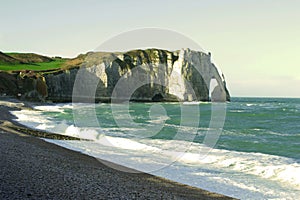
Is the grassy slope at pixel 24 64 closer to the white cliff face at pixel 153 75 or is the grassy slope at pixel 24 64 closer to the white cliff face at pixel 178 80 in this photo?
the white cliff face at pixel 153 75

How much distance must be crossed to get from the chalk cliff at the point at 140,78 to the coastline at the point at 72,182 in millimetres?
70139

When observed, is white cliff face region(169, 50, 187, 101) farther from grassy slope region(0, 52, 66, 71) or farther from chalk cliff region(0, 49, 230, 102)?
grassy slope region(0, 52, 66, 71)

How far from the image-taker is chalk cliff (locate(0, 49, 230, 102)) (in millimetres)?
87188

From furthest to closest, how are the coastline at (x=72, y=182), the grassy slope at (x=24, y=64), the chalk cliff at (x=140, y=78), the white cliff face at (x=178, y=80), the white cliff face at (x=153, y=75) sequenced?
1. the white cliff face at (x=178, y=80)
2. the white cliff face at (x=153, y=75)
3. the grassy slope at (x=24, y=64)
4. the chalk cliff at (x=140, y=78)
5. the coastline at (x=72, y=182)

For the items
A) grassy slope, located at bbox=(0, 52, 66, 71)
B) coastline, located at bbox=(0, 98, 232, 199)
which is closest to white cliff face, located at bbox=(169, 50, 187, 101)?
grassy slope, located at bbox=(0, 52, 66, 71)

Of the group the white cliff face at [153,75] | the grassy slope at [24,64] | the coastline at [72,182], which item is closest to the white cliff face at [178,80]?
A: the white cliff face at [153,75]

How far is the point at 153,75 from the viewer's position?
101000 millimetres

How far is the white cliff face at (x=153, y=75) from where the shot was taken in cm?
9309

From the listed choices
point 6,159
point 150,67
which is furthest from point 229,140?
point 150,67

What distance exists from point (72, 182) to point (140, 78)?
93491mm

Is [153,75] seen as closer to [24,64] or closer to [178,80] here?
[178,80]

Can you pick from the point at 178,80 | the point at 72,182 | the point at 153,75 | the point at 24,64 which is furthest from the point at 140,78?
the point at 72,182

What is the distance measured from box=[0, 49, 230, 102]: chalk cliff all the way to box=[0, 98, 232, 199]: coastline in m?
70.1

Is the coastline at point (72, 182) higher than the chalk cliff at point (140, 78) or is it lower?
lower
